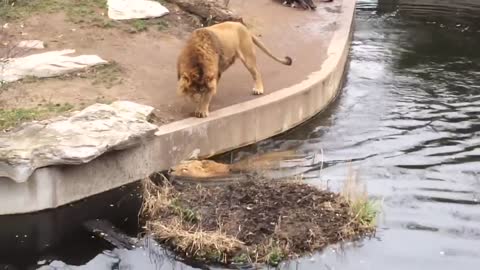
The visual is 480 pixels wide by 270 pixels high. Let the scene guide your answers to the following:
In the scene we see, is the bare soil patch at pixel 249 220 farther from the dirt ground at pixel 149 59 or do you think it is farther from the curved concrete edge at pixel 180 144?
the dirt ground at pixel 149 59

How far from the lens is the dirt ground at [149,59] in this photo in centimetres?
927

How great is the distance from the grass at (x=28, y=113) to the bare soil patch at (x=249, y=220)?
4.96 ft

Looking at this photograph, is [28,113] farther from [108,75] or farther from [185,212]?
[185,212]

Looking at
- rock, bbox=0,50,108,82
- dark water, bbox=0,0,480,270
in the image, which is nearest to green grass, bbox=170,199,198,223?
dark water, bbox=0,0,480,270

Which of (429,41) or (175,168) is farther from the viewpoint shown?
(429,41)

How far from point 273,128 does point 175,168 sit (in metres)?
1.87

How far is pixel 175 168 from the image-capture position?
854 cm

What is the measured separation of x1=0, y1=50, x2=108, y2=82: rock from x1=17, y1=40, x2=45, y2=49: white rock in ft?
1.41

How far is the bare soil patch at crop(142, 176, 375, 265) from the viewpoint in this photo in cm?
669

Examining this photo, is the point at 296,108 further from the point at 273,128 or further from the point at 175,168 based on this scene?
the point at 175,168

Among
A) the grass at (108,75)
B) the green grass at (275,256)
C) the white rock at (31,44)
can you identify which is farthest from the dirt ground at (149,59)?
the green grass at (275,256)

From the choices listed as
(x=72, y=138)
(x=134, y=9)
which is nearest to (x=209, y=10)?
(x=134, y=9)

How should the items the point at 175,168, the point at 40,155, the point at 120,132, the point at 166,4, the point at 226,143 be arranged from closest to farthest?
the point at 40,155
the point at 120,132
the point at 175,168
the point at 226,143
the point at 166,4

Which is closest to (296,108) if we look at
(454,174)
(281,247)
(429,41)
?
(454,174)
